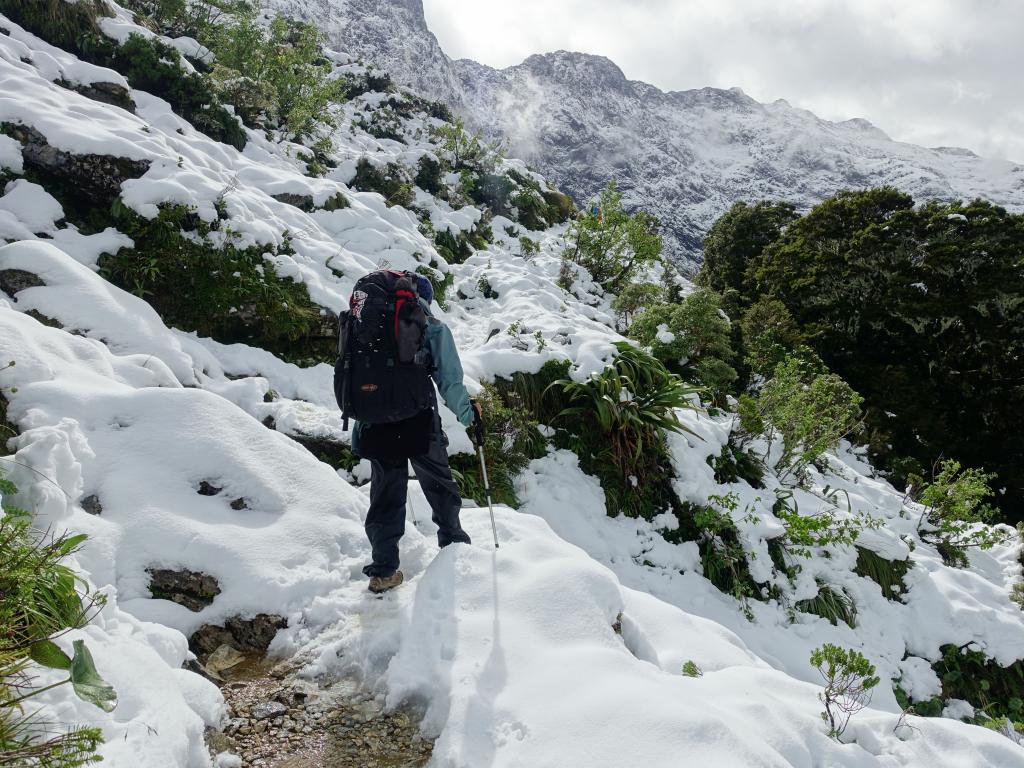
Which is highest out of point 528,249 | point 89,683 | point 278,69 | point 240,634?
point 278,69

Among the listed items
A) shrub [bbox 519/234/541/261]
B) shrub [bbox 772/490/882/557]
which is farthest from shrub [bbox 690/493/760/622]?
shrub [bbox 519/234/541/261]

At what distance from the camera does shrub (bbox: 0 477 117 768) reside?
1.40 meters

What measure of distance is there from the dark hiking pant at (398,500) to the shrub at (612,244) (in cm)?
1065

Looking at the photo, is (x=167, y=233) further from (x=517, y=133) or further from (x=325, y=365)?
(x=517, y=133)

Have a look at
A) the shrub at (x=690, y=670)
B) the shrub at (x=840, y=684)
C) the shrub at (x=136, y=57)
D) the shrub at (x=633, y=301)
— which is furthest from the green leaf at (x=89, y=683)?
the shrub at (x=136, y=57)

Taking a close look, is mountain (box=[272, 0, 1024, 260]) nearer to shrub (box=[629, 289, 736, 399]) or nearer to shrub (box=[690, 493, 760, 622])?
shrub (box=[629, 289, 736, 399])

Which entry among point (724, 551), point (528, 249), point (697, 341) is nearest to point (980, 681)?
point (724, 551)

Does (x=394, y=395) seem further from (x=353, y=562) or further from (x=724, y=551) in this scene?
(x=724, y=551)

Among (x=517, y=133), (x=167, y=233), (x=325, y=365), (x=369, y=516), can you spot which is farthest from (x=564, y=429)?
(x=517, y=133)

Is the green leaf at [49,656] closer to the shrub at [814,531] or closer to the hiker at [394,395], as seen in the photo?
the hiker at [394,395]

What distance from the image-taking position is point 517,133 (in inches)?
4747

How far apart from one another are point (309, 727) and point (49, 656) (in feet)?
3.78

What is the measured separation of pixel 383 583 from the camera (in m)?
3.29

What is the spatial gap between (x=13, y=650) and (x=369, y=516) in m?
1.90
